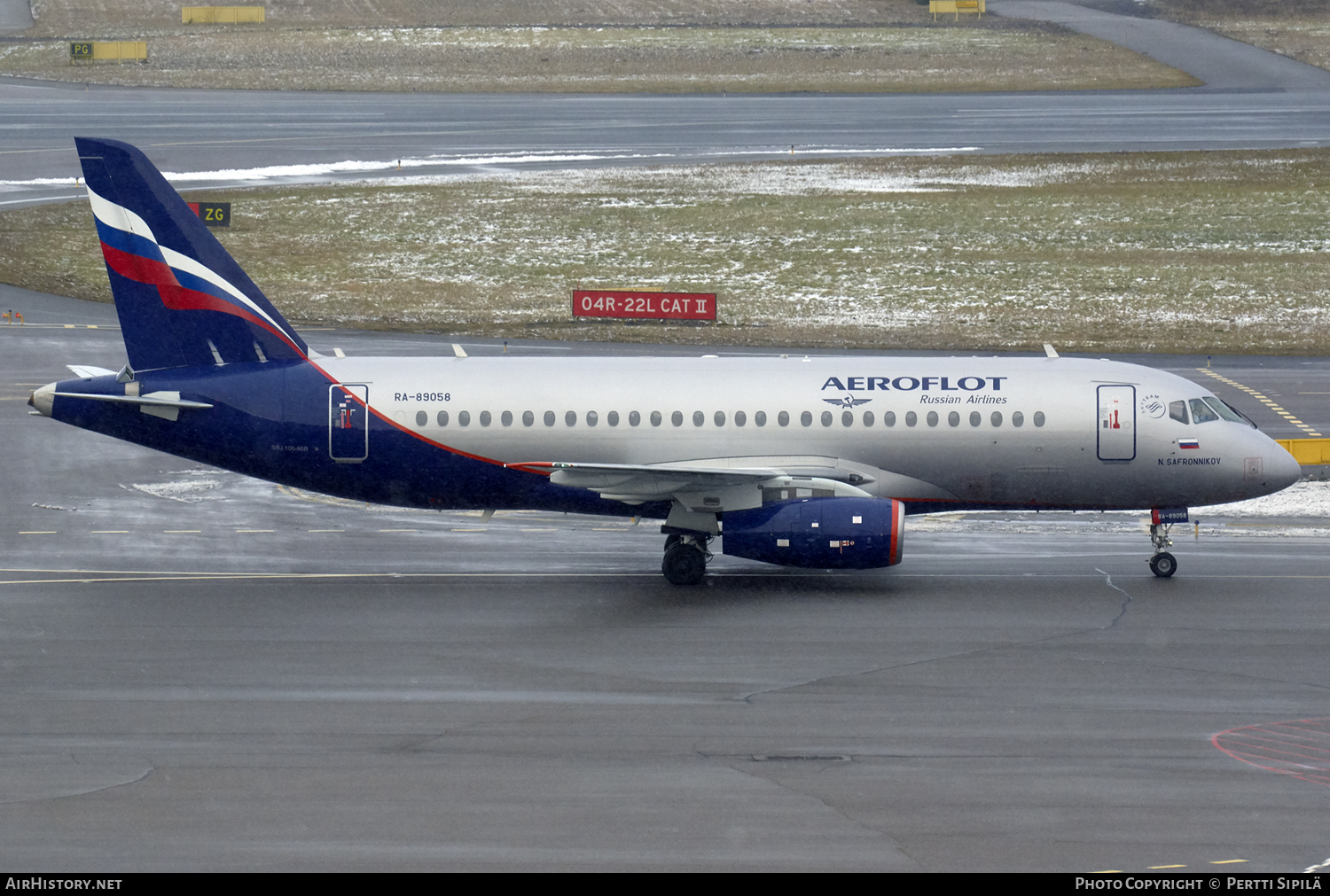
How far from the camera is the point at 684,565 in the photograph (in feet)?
104

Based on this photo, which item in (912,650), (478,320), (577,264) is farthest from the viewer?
(577,264)

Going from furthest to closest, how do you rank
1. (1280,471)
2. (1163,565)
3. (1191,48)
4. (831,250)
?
(1191,48) → (831,250) → (1163,565) → (1280,471)

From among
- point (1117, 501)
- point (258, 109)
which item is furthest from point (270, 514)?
point (258, 109)

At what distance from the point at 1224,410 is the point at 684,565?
477 inches

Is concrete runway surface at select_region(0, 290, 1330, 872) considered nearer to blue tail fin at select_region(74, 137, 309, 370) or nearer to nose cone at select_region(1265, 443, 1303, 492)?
nose cone at select_region(1265, 443, 1303, 492)

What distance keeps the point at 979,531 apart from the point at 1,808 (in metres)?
24.2

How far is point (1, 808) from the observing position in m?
20.1

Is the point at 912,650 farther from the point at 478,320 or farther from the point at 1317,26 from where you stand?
the point at 1317,26

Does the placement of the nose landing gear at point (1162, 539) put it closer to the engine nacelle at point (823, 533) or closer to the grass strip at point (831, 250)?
the engine nacelle at point (823, 533)

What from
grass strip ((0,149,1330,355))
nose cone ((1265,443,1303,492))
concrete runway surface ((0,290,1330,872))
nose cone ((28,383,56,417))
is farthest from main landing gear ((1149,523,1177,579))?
grass strip ((0,149,1330,355))

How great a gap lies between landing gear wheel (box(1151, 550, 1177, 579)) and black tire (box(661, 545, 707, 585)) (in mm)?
9699

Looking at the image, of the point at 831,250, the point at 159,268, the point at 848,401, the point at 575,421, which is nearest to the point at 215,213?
the point at 831,250

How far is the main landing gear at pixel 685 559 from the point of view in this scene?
31.8 metres

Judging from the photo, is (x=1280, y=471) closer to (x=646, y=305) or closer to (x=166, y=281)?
(x=166, y=281)
